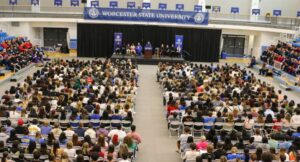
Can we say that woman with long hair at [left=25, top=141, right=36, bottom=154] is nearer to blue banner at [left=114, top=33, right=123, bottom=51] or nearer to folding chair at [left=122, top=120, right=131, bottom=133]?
folding chair at [left=122, top=120, right=131, bottom=133]

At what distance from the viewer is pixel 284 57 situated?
29.9 meters

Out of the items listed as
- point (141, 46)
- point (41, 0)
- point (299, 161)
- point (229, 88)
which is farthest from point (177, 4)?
point (299, 161)

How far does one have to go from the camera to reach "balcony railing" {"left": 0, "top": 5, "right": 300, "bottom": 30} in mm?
33781

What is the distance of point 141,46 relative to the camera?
34156 mm

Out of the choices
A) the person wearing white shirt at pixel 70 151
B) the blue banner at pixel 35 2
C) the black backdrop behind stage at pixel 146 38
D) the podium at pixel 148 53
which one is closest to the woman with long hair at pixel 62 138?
the person wearing white shirt at pixel 70 151

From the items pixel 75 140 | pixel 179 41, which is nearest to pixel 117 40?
pixel 179 41

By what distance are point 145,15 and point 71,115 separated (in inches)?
796

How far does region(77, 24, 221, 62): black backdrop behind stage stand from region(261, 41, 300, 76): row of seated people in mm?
4671

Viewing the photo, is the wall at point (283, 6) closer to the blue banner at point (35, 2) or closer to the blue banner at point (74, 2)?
the blue banner at point (74, 2)

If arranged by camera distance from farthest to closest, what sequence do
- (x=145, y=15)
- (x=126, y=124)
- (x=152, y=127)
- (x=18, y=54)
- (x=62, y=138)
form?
(x=145, y=15) → (x=18, y=54) → (x=152, y=127) → (x=126, y=124) → (x=62, y=138)

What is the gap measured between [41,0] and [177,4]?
13702 millimetres

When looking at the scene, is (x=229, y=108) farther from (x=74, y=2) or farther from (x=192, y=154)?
(x=74, y=2)

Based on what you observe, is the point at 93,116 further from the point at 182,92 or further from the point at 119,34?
→ the point at 119,34

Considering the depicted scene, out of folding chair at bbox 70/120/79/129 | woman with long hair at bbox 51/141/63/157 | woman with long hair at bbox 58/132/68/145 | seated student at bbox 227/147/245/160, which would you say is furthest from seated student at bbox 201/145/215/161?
folding chair at bbox 70/120/79/129
